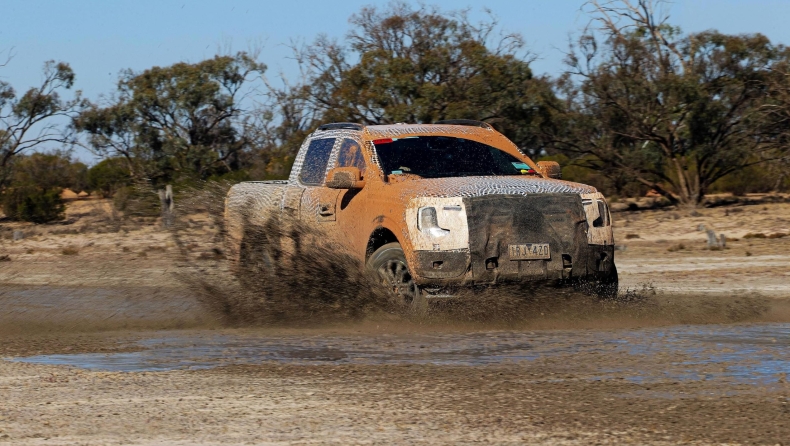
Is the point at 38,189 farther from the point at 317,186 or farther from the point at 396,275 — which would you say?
the point at 396,275

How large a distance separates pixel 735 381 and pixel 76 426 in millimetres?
3612

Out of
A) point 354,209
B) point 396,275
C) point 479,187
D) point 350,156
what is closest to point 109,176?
point 350,156

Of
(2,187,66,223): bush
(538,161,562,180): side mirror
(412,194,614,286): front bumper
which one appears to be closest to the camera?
(412,194,614,286): front bumper

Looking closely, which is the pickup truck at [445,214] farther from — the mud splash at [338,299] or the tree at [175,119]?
the tree at [175,119]

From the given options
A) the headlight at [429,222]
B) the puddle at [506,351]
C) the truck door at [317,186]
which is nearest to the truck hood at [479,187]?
the headlight at [429,222]

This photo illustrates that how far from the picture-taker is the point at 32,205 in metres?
37.5

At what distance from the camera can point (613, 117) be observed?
29547 millimetres

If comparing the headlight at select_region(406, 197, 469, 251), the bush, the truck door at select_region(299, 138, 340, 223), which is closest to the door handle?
the truck door at select_region(299, 138, 340, 223)

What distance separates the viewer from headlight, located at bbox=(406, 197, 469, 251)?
28.5 ft

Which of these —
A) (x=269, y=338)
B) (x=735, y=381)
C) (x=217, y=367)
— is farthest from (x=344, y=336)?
(x=735, y=381)

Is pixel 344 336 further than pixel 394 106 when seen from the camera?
No

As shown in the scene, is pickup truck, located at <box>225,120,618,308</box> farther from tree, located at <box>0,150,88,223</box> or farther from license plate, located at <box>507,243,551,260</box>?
tree, located at <box>0,150,88,223</box>

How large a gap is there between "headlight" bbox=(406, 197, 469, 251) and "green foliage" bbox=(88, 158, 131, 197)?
101 feet

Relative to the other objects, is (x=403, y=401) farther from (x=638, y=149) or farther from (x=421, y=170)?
(x=638, y=149)
